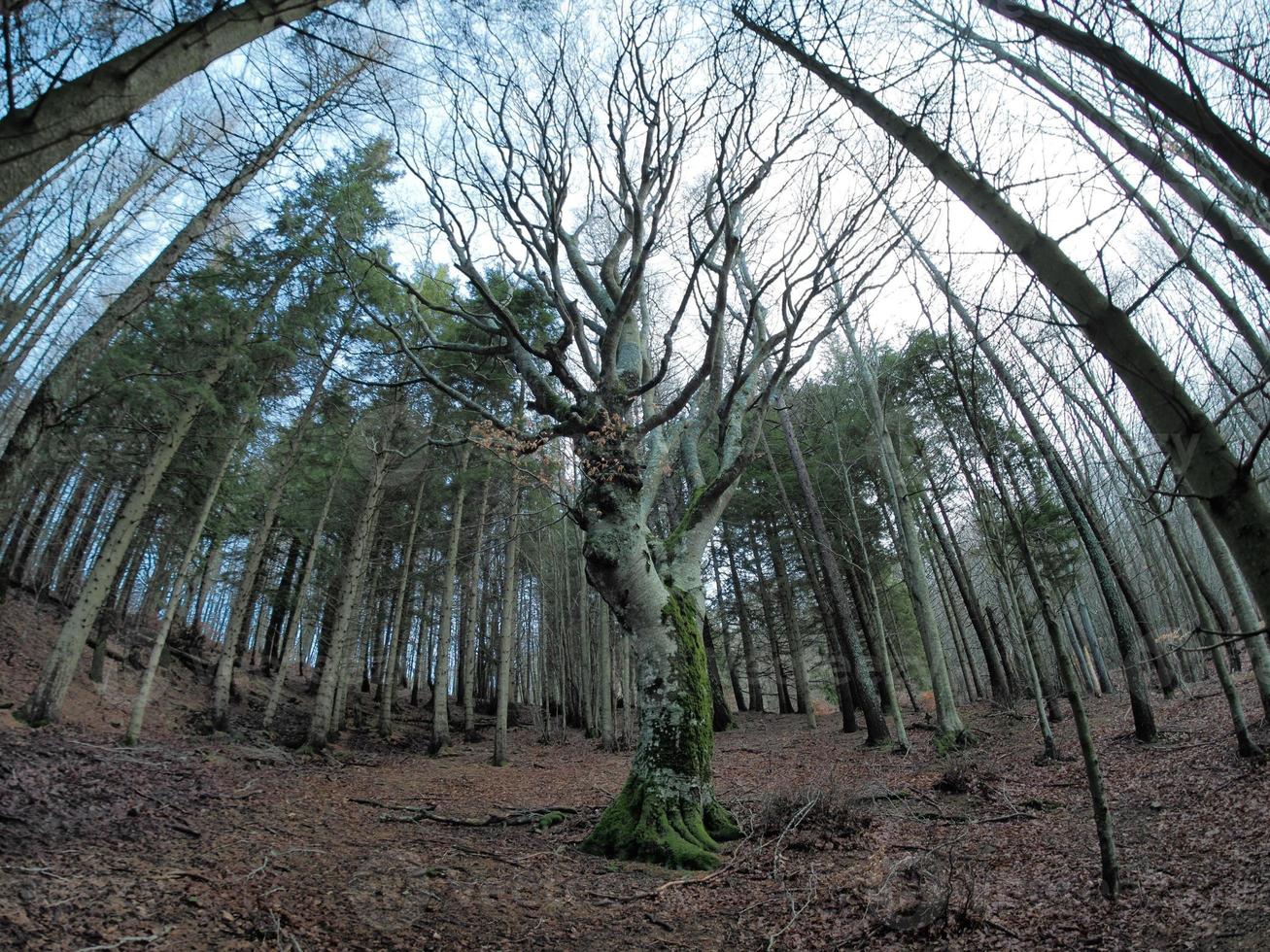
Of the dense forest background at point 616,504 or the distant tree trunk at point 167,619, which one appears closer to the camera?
the dense forest background at point 616,504

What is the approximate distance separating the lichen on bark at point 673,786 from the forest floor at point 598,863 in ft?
0.73

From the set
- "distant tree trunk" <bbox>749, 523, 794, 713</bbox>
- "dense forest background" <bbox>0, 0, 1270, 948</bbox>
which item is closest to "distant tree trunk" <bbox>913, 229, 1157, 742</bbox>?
"dense forest background" <bbox>0, 0, 1270, 948</bbox>

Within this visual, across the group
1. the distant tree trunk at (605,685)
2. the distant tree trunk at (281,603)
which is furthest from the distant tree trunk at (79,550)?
the distant tree trunk at (605,685)

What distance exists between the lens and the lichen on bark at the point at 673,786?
16.0 ft

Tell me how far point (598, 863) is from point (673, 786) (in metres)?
0.87

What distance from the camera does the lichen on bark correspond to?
4871 mm

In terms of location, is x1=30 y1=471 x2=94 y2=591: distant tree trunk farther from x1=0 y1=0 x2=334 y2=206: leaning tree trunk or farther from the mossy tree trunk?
x1=0 y1=0 x2=334 y2=206: leaning tree trunk

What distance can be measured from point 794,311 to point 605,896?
5.31m

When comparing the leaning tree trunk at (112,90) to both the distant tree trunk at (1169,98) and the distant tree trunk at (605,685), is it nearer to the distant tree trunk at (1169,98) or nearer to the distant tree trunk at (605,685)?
the distant tree trunk at (1169,98)

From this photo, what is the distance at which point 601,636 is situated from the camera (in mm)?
13938

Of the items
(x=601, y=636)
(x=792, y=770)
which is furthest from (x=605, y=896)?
(x=601, y=636)

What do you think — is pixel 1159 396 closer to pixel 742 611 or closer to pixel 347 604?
pixel 347 604

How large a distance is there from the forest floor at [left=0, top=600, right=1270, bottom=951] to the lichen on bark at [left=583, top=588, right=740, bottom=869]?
0.73 ft

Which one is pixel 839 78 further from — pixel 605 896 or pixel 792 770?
pixel 792 770
